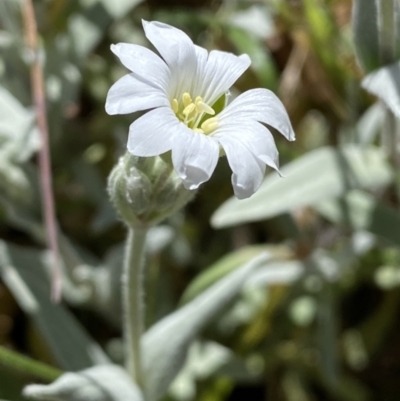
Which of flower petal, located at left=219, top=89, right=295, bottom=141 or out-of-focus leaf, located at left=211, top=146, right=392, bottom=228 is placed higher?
flower petal, located at left=219, top=89, right=295, bottom=141

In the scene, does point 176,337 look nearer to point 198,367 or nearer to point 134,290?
point 134,290

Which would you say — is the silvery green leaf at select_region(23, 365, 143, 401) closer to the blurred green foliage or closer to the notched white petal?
the blurred green foliage

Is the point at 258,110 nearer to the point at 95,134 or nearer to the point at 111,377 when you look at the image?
the point at 111,377

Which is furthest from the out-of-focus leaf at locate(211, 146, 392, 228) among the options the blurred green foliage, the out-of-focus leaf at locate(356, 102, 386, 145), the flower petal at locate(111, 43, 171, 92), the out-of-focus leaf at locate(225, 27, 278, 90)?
the flower petal at locate(111, 43, 171, 92)

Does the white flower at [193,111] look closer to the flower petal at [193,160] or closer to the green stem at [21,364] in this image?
Result: the flower petal at [193,160]

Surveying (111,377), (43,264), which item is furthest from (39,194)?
(111,377)

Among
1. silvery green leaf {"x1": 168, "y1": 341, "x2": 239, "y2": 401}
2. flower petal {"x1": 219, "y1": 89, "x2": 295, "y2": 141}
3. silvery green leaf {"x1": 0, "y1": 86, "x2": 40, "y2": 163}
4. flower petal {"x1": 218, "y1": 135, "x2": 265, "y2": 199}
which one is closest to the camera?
flower petal {"x1": 218, "y1": 135, "x2": 265, "y2": 199}

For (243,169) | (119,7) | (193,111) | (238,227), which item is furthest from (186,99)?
(238,227)
